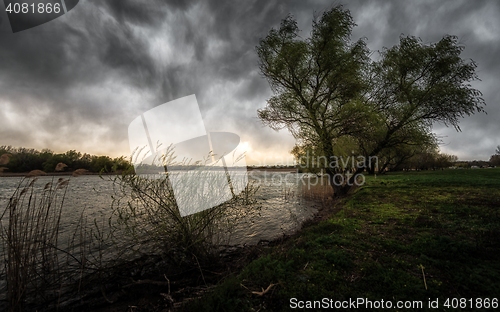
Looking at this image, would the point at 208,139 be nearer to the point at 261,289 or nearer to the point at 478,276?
the point at 261,289

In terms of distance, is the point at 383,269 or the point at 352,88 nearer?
the point at 383,269

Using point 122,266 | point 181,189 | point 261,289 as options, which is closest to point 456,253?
point 261,289

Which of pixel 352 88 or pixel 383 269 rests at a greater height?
pixel 352 88

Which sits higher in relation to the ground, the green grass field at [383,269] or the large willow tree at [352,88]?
the large willow tree at [352,88]

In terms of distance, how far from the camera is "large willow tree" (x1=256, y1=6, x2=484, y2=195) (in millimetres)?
14180

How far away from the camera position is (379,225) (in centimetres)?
733

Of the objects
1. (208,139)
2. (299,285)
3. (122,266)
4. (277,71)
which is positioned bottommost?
(122,266)

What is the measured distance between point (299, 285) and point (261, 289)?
67 cm

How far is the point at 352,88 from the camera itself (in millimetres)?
15125

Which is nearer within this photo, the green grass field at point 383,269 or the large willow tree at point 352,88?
the green grass field at point 383,269

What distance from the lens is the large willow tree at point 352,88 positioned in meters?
14.2

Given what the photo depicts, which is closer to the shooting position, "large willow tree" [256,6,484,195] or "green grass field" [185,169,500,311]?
"green grass field" [185,169,500,311]

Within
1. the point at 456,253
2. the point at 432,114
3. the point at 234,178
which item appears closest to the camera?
the point at 456,253

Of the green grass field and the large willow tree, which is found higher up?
the large willow tree
